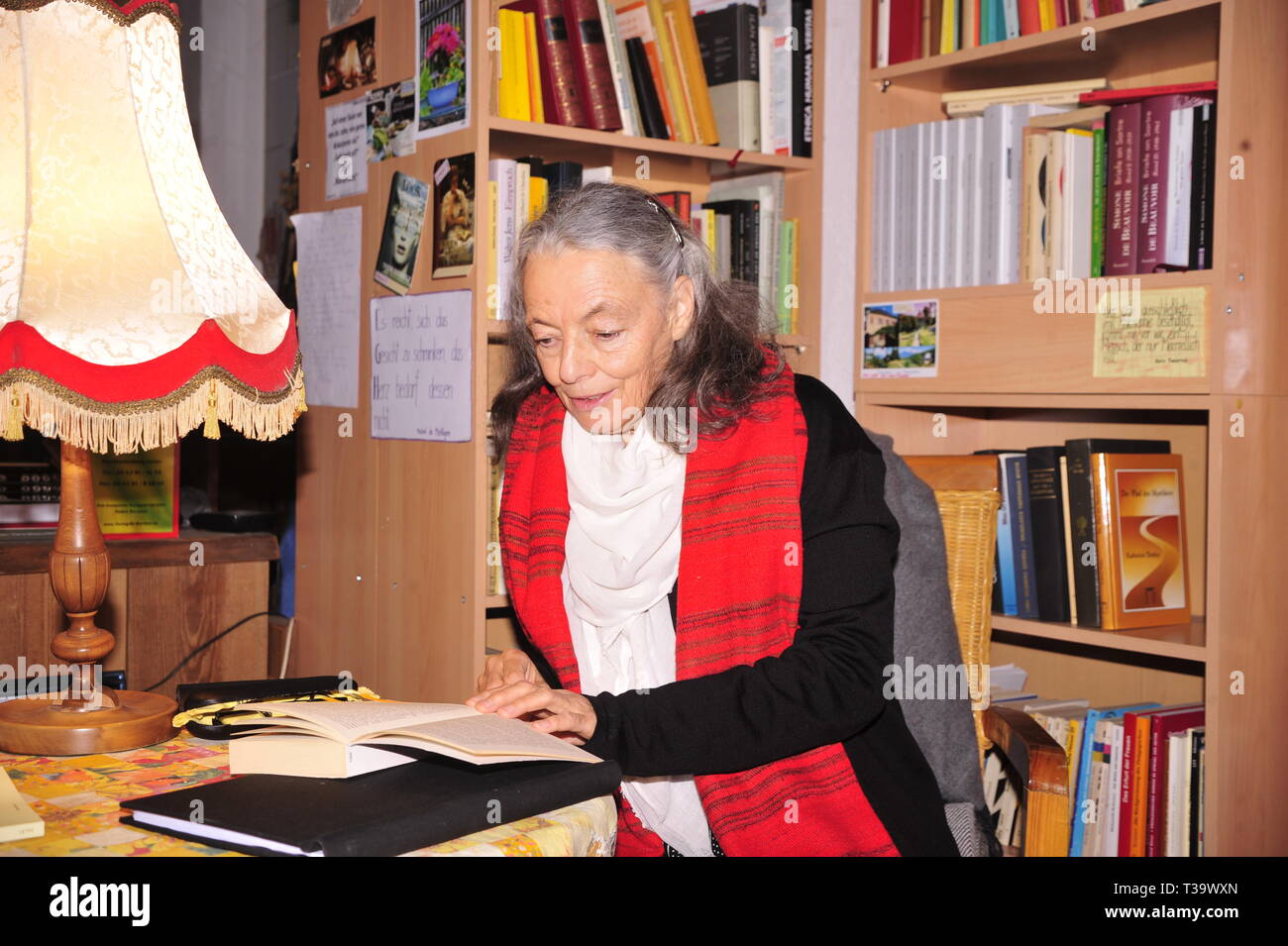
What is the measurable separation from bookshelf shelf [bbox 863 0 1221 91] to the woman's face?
3.18 feet

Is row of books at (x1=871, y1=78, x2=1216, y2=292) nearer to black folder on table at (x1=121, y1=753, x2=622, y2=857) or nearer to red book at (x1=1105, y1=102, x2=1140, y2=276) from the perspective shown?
red book at (x1=1105, y1=102, x2=1140, y2=276)

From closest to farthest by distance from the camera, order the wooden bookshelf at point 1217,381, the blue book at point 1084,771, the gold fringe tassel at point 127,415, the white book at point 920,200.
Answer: the gold fringe tassel at point 127,415, the wooden bookshelf at point 1217,381, the blue book at point 1084,771, the white book at point 920,200

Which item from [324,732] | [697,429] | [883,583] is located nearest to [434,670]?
[697,429]

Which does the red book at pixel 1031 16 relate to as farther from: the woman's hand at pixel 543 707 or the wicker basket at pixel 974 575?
the woman's hand at pixel 543 707

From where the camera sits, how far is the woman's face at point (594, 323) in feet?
4.67

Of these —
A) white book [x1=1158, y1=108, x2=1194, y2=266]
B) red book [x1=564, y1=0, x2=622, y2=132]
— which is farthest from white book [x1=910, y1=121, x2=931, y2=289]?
red book [x1=564, y1=0, x2=622, y2=132]

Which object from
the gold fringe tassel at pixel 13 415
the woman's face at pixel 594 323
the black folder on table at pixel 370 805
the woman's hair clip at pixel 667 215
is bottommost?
the black folder on table at pixel 370 805

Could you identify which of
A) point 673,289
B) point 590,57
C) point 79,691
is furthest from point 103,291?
point 590,57

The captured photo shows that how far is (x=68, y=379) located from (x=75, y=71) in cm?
29

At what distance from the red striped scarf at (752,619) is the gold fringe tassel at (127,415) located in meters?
0.50

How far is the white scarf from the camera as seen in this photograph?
1454mm

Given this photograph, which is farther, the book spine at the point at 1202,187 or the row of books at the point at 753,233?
the row of books at the point at 753,233

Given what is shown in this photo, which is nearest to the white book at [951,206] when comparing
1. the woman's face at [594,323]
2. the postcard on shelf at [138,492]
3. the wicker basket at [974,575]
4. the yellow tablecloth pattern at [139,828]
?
the wicker basket at [974,575]
